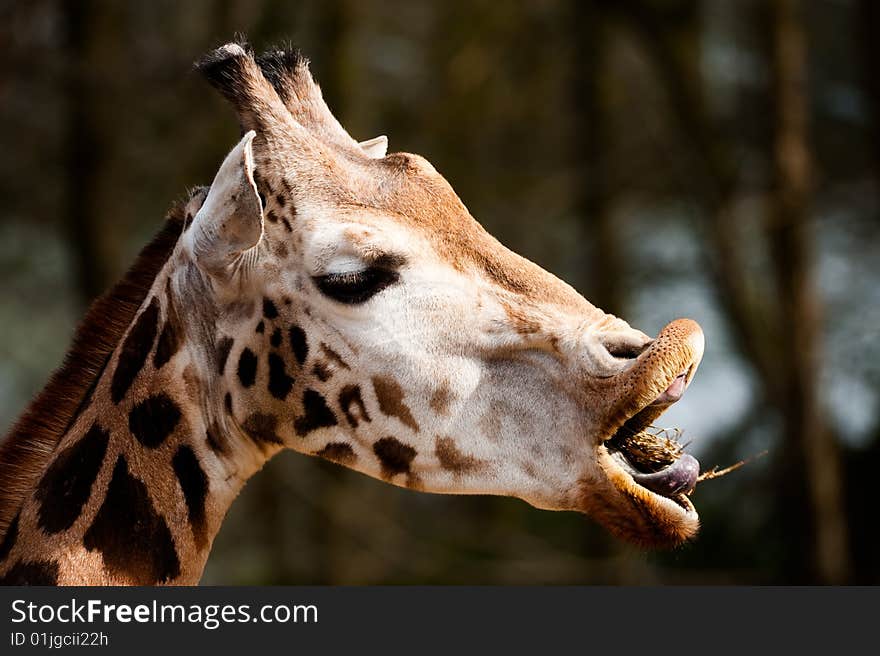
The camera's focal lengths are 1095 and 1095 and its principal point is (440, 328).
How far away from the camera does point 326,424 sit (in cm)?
374

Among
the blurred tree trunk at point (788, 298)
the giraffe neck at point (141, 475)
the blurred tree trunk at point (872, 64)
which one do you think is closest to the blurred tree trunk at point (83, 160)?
the blurred tree trunk at point (788, 298)

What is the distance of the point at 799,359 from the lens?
488 inches

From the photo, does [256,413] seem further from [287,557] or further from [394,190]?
[287,557]

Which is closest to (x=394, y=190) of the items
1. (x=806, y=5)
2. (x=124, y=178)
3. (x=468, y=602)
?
(x=468, y=602)

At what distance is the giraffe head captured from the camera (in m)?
3.49

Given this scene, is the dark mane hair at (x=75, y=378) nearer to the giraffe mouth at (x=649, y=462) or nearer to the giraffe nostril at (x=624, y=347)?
the giraffe nostril at (x=624, y=347)

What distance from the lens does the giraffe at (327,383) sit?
3.52m

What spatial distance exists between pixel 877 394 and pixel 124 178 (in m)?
9.99

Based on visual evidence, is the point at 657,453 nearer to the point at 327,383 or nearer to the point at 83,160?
the point at 327,383

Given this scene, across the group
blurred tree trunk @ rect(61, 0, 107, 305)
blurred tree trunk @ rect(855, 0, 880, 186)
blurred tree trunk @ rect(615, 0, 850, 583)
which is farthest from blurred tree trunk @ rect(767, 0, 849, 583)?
blurred tree trunk @ rect(61, 0, 107, 305)

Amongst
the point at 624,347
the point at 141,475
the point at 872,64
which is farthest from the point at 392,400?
the point at 872,64

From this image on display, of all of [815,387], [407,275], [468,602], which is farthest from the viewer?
[815,387]

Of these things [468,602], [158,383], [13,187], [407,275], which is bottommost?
[13,187]

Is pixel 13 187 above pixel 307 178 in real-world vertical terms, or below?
below
